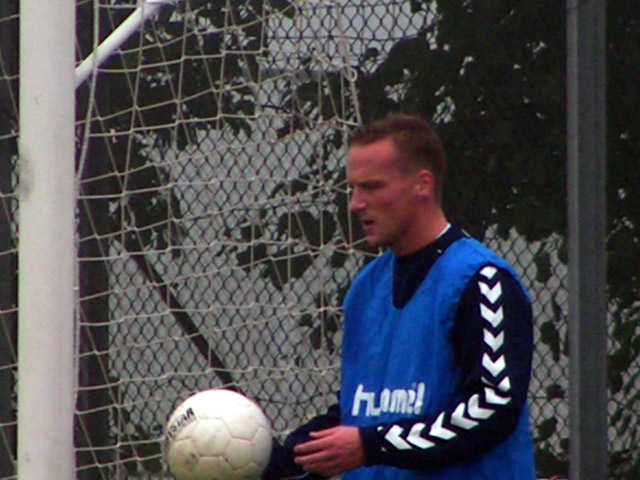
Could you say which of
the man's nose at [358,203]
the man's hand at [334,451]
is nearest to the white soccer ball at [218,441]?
the man's hand at [334,451]

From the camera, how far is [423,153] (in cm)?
293

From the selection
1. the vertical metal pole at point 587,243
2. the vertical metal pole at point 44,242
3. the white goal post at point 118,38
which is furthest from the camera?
the vertical metal pole at point 587,243

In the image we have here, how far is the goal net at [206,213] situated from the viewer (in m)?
4.22

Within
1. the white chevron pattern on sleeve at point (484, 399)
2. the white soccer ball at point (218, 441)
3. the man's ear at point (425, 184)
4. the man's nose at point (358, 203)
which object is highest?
the man's ear at point (425, 184)

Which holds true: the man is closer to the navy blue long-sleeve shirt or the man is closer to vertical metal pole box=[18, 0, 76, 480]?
the navy blue long-sleeve shirt

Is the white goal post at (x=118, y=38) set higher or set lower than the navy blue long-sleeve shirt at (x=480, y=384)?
higher

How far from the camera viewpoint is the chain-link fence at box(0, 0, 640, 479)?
4234 mm

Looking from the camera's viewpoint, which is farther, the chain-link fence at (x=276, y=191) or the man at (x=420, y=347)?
the chain-link fence at (x=276, y=191)

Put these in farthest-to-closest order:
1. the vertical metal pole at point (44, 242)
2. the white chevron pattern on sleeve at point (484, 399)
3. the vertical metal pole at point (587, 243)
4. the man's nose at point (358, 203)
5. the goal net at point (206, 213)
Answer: the goal net at point (206, 213) → the vertical metal pole at point (587, 243) → the vertical metal pole at point (44, 242) → the man's nose at point (358, 203) → the white chevron pattern on sleeve at point (484, 399)

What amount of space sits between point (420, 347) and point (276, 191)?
164 centimetres

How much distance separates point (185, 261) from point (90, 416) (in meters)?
0.55

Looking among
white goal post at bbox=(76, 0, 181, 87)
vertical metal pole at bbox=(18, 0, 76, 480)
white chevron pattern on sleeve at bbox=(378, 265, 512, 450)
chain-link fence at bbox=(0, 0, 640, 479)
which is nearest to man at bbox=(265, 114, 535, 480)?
white chevron pattern on sleeve at bbox=(378, 265, 512, 450)

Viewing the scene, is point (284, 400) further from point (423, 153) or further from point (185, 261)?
point (423, 153)

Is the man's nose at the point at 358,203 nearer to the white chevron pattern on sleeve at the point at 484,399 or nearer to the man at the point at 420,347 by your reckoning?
the man at the point at 420,347
